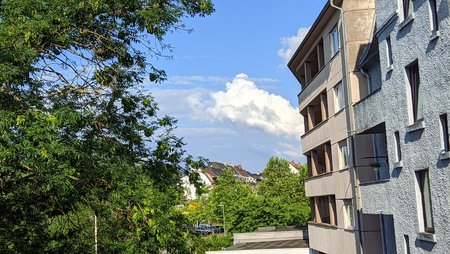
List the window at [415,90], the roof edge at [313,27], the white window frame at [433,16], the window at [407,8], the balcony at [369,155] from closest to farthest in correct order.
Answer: the white window frame at [433,16] < the window at [415,90] < the window at [407,8] < the balcony at [369,155] < the roof edge at [313,27]

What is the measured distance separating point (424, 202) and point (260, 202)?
130 feet

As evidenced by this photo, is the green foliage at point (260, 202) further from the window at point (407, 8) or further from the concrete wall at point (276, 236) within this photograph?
the window at point (407, 8)

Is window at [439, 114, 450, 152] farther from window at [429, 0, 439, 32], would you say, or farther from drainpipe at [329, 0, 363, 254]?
drainpipe at [329, 0, 363, 254]

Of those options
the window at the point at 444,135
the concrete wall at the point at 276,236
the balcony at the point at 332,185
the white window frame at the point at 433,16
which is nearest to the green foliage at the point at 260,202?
the balcony at the point at 332,185

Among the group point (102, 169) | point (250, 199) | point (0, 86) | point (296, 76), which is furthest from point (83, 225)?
point (250, 199)

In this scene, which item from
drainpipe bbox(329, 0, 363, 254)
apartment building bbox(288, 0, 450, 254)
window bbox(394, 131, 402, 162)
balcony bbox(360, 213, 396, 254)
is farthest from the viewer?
drainpipe bbox(329, 0, 363, 254)

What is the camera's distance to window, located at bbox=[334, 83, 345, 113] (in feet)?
73.9

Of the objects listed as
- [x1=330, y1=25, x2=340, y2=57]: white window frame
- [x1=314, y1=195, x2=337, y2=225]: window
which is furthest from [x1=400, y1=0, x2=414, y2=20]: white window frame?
[x1=314, y1=195, x2=337, y2=225]: window

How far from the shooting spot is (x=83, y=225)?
38.8 feet

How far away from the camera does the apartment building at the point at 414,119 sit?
487 inches

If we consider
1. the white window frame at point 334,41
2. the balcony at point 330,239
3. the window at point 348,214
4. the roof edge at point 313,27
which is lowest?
the balcony at point 330,239

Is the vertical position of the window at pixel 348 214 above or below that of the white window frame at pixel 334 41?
→ below

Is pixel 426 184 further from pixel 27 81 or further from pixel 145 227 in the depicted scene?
pixel 27 81

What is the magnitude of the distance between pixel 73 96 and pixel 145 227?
2637mm
